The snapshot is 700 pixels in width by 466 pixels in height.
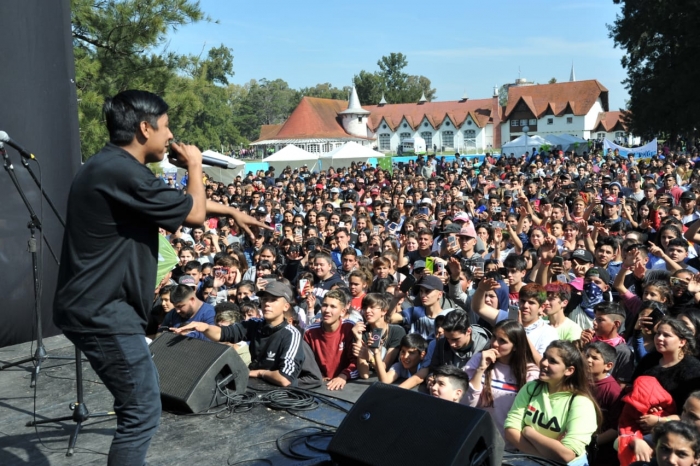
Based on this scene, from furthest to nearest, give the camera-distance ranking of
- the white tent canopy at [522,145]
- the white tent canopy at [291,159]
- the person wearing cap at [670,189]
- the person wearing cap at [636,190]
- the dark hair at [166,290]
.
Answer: the white tent canopy at [522,145] < the white tent canopy at [291,159] < the person wearing cap at [636,190] < the person wearing cap at [670,189] < the dark hair at [166,290]

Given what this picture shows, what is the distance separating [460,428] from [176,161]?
154 cm

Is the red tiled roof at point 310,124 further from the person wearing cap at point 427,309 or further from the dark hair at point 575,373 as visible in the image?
the dark hair at point 575,373

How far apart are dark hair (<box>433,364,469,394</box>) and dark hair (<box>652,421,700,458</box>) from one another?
1.25 meters

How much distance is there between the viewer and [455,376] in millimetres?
4184

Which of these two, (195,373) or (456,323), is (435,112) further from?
(195,373)

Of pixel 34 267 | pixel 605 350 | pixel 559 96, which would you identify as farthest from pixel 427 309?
pixel 559 96

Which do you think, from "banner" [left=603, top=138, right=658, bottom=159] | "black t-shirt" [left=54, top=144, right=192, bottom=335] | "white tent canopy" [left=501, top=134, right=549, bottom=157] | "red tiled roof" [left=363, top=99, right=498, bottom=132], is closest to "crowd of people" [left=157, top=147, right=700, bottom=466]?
"black t-shirt" [left=54, top=144, right=192, bottom=335]

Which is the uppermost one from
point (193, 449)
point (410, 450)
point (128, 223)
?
point (128, 223)

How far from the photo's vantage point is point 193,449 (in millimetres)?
3449

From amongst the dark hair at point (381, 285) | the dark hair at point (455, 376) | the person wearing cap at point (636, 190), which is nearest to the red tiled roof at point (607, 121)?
the person wearing cap at point (636, 190)

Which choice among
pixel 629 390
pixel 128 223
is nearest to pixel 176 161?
pixel 128 223

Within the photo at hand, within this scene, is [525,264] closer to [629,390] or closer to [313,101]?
[629,390]

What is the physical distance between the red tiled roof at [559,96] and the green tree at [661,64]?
103 ft

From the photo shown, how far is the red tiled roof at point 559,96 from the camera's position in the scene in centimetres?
6969
